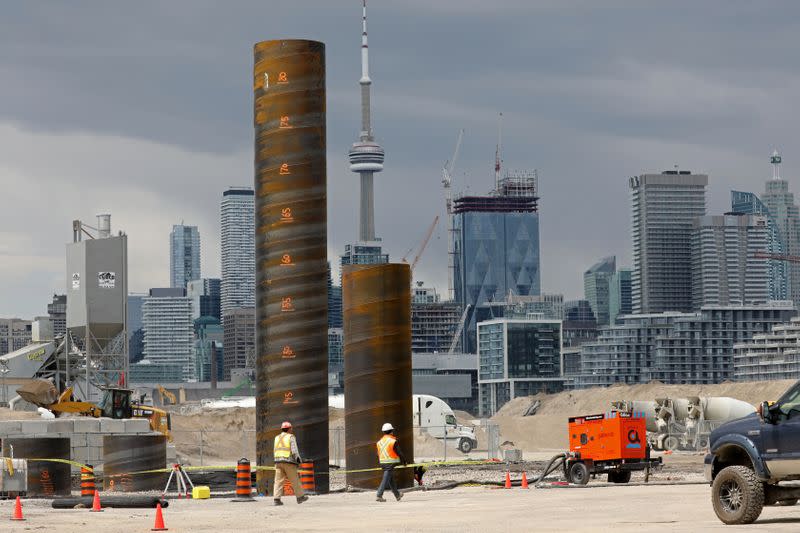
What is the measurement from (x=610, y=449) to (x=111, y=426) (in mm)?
25578

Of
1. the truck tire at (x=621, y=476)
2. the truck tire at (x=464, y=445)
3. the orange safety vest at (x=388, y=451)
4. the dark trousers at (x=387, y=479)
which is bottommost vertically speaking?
the truck tire at (x=464, y=445)

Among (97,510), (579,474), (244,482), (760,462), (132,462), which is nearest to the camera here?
(760,462)

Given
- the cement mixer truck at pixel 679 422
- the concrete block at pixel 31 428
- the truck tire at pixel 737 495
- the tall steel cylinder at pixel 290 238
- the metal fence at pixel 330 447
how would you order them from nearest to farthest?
the truck tire at pixel 737 495 → the tall steel cylinder at pixel 290 238 → the concrete block at pixel 31 428 → the metal fence at pixel 330 447 → the cement mixer truck at pixel 679 422

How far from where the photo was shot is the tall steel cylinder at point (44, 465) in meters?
44.3

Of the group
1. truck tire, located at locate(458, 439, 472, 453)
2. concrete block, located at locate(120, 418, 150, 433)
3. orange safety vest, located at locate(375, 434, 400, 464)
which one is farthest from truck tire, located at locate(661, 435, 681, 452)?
orange safety vest, located at locate(375, 434, 400, 464)

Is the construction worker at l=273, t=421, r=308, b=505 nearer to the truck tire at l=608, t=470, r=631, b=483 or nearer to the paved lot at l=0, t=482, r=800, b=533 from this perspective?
the paved lot at l=0, t=482, r=800, b=533

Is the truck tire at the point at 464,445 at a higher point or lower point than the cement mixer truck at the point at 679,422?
lower

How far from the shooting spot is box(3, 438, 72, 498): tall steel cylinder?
44.3 metres

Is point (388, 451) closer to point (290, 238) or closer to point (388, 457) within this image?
point (388, 457)

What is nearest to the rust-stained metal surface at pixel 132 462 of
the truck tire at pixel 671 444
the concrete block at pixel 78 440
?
the concrete block at pixel 78 440

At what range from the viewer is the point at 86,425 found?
204ft

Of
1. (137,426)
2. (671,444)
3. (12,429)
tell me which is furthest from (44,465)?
(671,444)

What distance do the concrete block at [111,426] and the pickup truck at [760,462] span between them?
4091 centimetres

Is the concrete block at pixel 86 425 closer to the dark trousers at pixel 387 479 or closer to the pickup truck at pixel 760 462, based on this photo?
the dark trousers at pixel 387 479
